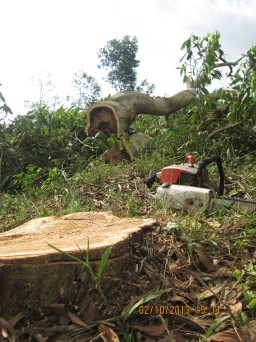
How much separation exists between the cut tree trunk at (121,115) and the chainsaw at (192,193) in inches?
67.0

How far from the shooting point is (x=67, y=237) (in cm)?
185

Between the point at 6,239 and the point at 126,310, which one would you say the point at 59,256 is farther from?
the point at 6,239

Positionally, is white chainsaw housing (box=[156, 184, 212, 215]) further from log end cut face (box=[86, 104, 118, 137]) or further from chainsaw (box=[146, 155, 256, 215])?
log end cut face (box=[86, 104, 118, 137])

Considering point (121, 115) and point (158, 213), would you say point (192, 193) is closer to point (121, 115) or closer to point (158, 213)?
point (158, 213)

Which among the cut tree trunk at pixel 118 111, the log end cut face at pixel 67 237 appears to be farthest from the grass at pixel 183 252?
the cut tree trunk at pixel 118 111

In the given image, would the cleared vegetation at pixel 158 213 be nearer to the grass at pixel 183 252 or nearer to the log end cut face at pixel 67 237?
the grass at pixel 183 252

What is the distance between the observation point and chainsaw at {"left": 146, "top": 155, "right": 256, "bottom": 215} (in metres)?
2.57

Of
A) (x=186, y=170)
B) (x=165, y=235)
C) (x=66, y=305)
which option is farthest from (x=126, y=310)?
(x=186, y=170)

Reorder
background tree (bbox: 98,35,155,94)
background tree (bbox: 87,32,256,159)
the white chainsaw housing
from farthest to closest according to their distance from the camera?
background tree (bbox: 98,35,155,94), background tree (bbox: 87,32,256,159), the white chainsaw housing

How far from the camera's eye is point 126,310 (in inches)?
60.8
